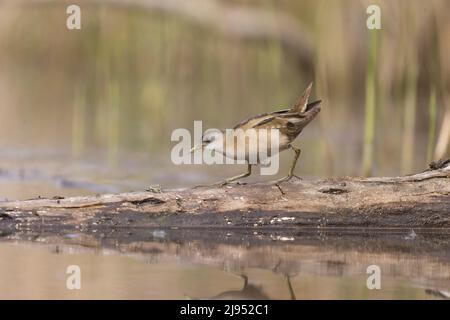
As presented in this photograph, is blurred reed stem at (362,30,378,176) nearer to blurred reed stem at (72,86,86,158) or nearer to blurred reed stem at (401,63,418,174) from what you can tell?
blurred reed stem at (401,63,418,174)

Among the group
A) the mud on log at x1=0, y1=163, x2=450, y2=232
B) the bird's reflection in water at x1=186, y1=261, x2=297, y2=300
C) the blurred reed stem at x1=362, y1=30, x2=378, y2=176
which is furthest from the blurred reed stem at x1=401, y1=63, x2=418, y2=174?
the bird's reflection in water at x1=186, y1=261, x2=297, y2=300

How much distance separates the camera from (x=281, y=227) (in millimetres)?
6191

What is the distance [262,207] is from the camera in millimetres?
6180

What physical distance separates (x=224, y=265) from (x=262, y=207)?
105 centimetres

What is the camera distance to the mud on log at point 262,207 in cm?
610

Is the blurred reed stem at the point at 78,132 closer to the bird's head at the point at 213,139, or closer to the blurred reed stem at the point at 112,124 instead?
the blurred reed stem at the point at 112,124

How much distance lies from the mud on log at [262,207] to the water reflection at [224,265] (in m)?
0.09

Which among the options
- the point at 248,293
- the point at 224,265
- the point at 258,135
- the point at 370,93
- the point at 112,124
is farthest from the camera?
the point at 112,124

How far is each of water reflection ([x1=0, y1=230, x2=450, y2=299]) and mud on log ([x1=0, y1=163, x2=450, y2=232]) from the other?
0.28ft

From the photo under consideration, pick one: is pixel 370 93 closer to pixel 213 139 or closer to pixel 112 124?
pixel 213 139

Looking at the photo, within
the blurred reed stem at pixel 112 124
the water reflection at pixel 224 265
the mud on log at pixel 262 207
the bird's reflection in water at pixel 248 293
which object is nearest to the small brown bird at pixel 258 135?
the mud on log at pixel 262 207

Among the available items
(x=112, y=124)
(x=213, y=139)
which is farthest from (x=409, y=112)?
(x=213, y=139)
